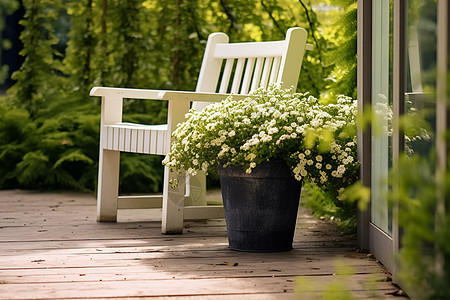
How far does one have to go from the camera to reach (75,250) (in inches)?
104

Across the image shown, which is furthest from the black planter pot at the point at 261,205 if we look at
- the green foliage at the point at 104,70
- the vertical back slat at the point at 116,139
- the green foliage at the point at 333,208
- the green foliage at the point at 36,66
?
the green foliage at the point at 36,66

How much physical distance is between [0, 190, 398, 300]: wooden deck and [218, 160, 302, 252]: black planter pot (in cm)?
6

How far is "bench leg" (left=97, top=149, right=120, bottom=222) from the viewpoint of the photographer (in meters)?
3.37

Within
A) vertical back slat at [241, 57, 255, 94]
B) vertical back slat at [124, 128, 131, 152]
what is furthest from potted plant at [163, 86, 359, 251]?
vertical back slat at [241, 57, 255, 94]

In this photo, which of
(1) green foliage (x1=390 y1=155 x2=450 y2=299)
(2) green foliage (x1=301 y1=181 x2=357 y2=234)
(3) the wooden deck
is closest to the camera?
(1) green foliage (x1=390 y1=155 x2=450 y2=299)

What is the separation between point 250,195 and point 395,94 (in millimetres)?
760

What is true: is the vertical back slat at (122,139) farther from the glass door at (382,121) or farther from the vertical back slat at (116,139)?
the glass door at (382,121)

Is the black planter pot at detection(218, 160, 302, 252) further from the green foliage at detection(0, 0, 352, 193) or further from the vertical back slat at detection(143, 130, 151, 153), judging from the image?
the green foliage at detection(0, 0, 352, 193)

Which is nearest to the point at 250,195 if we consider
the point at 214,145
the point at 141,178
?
the point at 214,145

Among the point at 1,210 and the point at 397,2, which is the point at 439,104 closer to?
the point at 397,2

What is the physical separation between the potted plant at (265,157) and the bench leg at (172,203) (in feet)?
0.81

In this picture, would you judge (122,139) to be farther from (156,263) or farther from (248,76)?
(156,263)

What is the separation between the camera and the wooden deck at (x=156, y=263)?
1.98 meters

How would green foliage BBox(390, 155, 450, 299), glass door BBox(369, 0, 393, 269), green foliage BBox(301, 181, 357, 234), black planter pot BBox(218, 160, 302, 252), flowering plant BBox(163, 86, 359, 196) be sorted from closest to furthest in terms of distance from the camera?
green foliage BBox(390, 155, 450, 299), glass door BBox(369, 0, 393, 269), flowering plant BBox(163, 86, 359, 196), black planter pot BBox(218, 160, 302, 252), green foliage BBox(301, 181, 357, 234)
